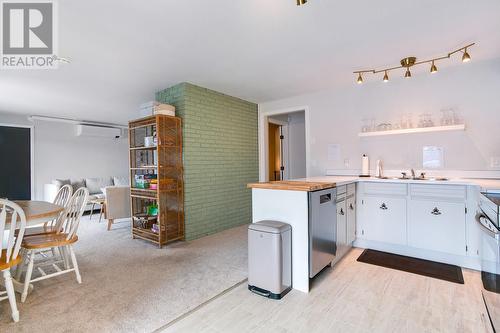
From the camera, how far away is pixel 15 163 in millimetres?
5723

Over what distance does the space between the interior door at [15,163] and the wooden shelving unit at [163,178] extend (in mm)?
3851

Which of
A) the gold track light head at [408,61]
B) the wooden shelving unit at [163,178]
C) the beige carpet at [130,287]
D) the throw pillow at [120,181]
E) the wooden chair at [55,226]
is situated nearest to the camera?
the beige carpet at [130,287]

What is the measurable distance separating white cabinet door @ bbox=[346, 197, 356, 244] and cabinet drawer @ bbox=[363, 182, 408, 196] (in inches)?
9.2

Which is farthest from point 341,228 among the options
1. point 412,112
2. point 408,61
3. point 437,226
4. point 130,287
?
point 130,287

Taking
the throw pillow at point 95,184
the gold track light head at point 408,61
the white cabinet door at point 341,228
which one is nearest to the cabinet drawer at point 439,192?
the white cabinet door at point 341,228

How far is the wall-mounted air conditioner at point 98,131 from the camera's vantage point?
6.55 metres

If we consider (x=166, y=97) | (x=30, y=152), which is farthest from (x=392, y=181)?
(x=30, y=152)

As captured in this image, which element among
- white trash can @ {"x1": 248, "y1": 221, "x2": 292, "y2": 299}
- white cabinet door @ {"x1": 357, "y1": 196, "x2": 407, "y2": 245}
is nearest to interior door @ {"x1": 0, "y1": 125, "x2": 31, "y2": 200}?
white trash can @ {"x1": 248, "y1": 221, "x2": 292, "y2": 299}

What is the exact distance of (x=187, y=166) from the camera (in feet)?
12.4

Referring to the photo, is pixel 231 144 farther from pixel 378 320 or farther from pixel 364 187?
pixel 378 320

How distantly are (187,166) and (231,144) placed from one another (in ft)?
3.49

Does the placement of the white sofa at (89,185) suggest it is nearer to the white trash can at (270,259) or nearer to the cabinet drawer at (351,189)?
the white trash can at (270,259)

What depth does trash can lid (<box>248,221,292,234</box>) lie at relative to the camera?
212 centimetres

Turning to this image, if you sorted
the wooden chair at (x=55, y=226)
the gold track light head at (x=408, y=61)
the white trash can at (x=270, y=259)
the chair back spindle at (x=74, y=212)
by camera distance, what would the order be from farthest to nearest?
1. the gold track light head at (x=408, y=61)
2. the wooden chair at (x=55, y=226)
3. the chair back spindle at (x=74, y=212)
4. the white trash can at (x=270, y=259)
